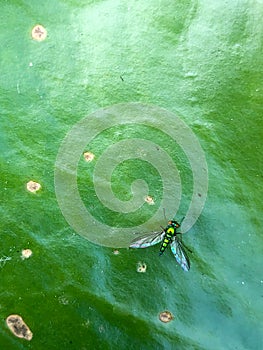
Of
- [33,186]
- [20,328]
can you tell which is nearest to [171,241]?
[33,186]

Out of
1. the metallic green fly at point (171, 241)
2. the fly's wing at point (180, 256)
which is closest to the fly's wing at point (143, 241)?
the metallic green fly at point (171, 241)

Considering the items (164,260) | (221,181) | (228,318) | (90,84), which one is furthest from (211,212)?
(90,84)

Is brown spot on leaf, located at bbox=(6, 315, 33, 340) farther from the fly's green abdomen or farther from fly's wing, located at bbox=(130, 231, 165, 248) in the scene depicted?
the fly's green abdomen

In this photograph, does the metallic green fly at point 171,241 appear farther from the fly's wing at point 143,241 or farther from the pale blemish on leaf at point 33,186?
the pale blemish on leaf at point 33,186

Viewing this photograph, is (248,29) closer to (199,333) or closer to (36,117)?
(36,117)

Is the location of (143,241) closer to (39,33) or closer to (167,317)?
(167,317)

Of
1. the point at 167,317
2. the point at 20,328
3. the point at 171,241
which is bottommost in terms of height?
the point at 20,328

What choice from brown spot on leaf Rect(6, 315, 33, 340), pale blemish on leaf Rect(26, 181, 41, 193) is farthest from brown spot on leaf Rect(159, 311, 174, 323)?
pale blemish on leaf Rect(26, 181, 41, 193)
